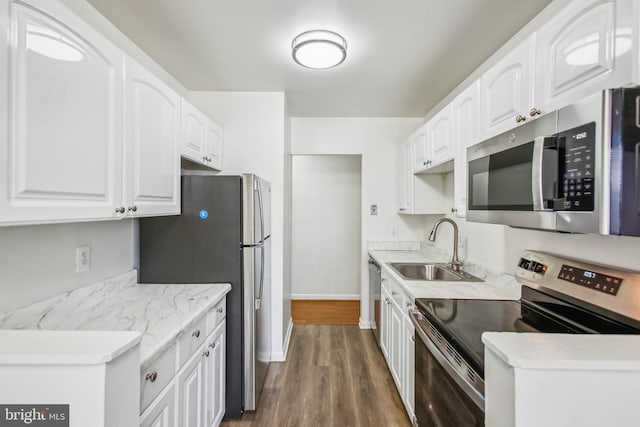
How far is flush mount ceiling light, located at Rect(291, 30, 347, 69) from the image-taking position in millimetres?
1832

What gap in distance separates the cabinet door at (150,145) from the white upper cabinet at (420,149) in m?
1.93

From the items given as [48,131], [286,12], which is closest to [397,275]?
[286,12]

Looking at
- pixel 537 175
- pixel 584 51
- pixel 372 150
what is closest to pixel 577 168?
pixel 537 175

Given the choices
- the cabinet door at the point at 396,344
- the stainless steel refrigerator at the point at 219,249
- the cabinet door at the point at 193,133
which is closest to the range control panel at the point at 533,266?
the cabinet door at the point at 396,344

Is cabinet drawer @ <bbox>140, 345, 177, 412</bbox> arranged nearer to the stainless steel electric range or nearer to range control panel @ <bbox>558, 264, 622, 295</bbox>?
the stainless steel electric range

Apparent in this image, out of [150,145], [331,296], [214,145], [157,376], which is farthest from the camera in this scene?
[331,296]

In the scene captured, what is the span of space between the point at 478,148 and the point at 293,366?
238cm

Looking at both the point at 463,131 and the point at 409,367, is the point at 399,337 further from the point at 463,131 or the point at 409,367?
the point at 463,131

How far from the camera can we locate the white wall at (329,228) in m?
4.61

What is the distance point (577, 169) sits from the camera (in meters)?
0.89

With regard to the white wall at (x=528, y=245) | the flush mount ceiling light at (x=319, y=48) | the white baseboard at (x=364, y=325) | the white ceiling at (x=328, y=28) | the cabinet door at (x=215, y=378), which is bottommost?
the white baseboard at (x=364, y=325)

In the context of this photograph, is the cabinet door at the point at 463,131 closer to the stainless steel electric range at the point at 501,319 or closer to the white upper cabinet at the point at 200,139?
the stainless steel electric range at the point at 501,319

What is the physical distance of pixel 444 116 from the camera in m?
2.13

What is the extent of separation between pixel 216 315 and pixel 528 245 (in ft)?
6.28
